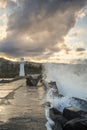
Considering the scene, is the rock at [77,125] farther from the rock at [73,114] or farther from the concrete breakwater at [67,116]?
the rock at [73,114]

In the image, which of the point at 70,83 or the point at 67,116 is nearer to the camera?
the point at 67,116

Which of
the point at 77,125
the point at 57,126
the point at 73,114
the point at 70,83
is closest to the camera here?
the point at 77,125

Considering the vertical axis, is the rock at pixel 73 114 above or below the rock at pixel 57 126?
above

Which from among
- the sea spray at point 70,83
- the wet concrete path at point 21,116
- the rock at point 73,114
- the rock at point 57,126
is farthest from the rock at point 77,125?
the sea spray at point 70,83

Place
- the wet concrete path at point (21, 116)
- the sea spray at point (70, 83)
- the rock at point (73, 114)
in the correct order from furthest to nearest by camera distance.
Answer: the sea spray at point (70, 83) < the rock at point (73, 114) < the wet concrete path at point (21, 116)

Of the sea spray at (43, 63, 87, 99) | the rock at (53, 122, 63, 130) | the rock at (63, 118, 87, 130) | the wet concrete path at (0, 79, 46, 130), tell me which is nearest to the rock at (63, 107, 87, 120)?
the wet concrete path at (0, 79, 46, 130)

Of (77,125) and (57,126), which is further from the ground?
(77,125)

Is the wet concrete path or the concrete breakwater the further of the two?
the wet concrete path

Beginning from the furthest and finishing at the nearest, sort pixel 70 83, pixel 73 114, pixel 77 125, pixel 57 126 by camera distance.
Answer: pixel 70 83, pixel 73 114, pixel 57 126, pixel 77 125

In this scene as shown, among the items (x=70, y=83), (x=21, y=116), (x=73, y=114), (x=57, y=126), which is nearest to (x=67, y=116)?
(x=73, y=114)

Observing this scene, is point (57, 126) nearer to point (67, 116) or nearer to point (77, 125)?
point (77, 125)

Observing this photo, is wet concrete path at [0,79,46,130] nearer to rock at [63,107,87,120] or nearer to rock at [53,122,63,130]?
rock at [53,122,63,130]

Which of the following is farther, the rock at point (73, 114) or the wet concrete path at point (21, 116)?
the rock at point (73, 114)

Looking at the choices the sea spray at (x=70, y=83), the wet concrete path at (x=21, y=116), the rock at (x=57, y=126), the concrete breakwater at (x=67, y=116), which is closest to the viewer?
the concrete breakwater at (x=67, y=116)
